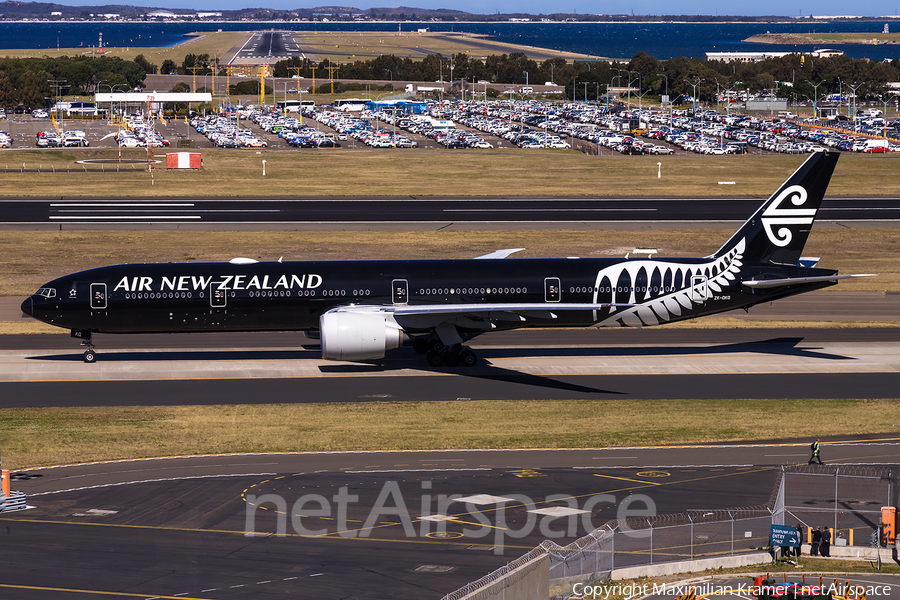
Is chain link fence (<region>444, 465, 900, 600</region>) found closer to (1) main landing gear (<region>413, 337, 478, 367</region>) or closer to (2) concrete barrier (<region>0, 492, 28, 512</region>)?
(2) concrete barrier (<region>0, 492, 28, 512</region>)

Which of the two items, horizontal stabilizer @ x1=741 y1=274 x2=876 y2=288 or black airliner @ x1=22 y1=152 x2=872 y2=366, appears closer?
black airliner @ x1=22 y1=152 x2=872 y2=366

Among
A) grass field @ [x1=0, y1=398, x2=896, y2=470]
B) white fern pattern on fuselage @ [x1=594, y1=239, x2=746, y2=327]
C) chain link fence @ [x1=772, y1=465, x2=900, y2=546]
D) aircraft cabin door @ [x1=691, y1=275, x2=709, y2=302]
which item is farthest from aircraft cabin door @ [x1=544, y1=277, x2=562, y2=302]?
chain link fence @ [x1=772, y1=465, x2=900, y2=546]

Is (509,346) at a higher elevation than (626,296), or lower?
lower

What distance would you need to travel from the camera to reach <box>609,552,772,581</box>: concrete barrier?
2669 cm

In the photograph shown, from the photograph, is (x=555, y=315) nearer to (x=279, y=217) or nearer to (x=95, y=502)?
(x=95, y=502)

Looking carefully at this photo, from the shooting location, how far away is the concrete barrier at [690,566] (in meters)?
26.7

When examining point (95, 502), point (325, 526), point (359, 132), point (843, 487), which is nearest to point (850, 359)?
point (843, 487)

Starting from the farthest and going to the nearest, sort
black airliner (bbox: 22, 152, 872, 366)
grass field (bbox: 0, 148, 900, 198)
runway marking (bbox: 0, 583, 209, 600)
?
grass field (bbox: 0, 148, 900, 198) → black airliner (bbox: 22, 152, 872, 366) → runway marking (bbox: 0, 583, 209, 600)

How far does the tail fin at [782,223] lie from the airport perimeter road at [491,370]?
18.7 ft

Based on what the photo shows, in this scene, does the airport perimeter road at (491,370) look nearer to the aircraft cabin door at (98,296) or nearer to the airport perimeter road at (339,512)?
the aircraft cabin door at (98,296)

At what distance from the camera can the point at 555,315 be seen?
5166cm

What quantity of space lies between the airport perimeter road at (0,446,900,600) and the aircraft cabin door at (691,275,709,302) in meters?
13.6

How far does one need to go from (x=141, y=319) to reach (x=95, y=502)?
766 inches

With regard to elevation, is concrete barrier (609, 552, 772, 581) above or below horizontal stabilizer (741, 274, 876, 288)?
below
